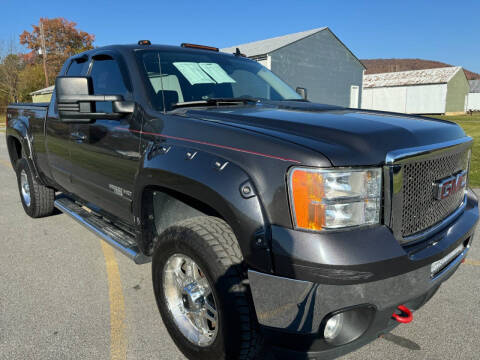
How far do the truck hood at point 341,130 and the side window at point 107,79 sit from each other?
831 millimetres

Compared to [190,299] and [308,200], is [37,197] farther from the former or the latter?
[308,200]

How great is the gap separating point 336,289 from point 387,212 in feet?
1.44

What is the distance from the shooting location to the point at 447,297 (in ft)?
10.3

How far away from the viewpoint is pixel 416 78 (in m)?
46.4

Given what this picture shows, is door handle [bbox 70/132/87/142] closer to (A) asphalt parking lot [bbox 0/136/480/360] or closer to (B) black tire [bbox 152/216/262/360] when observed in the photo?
(A) asphalt parking lot [bbox 0/136/480/360]

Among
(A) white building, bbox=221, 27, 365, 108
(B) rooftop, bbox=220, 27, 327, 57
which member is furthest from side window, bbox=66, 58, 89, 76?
(B) rooftop, bbox=220, 27, 327, 57

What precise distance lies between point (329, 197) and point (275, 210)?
0.25 meters

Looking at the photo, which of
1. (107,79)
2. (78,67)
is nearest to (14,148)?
(78,67)

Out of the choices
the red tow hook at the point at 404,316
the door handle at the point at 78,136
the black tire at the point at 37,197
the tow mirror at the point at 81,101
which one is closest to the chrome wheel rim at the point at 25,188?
the black tire at the point at 37,197

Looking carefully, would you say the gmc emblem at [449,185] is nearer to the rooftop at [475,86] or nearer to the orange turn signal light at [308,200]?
the orange turn signal light at [308,200]

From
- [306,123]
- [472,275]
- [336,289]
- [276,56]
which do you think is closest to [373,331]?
[336,289]

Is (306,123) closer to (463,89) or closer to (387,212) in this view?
(387,212)

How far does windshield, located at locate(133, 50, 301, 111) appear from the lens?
2.85 meters

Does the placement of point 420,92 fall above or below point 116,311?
above
